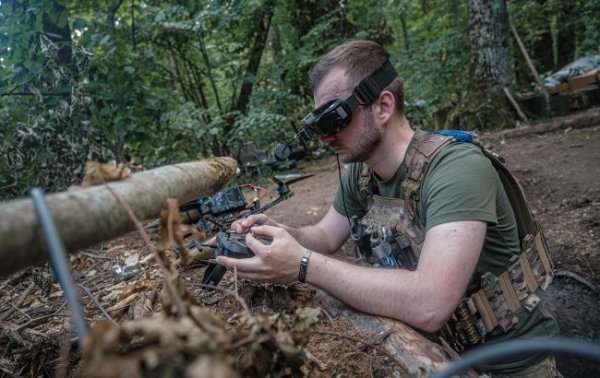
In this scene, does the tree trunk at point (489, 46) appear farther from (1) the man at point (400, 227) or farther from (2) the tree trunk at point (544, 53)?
(2) the tree trunk at point (544, 53)

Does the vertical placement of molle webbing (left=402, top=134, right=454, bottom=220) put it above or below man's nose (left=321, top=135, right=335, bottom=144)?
below

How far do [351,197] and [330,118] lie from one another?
2.83ft

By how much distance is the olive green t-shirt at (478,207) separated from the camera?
184cm

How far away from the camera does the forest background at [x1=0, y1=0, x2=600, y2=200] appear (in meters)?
3.67

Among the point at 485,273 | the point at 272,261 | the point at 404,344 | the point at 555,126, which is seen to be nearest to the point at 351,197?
the point at 485,273

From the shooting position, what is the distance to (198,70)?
9672mm

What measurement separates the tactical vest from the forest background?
3183mm

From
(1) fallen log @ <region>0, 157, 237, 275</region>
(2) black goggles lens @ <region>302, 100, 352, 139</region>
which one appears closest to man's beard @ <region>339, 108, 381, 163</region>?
(2) black goggles lens @ <region>302, 100, 352, 139</region>

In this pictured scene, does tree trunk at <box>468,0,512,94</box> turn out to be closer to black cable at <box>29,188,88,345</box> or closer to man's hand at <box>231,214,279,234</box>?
man's hand at <box>231,214,279,234</box>

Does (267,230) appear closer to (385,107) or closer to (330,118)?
(330,118)

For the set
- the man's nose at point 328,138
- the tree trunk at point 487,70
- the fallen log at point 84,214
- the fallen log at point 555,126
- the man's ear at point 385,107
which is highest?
the fallen log at point 84,214

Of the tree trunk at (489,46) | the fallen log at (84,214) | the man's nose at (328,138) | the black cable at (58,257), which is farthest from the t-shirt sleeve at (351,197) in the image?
the tree trunk at (489,46)

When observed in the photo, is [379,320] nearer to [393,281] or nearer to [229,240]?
[393,281]

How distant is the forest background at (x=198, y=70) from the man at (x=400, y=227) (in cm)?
267
